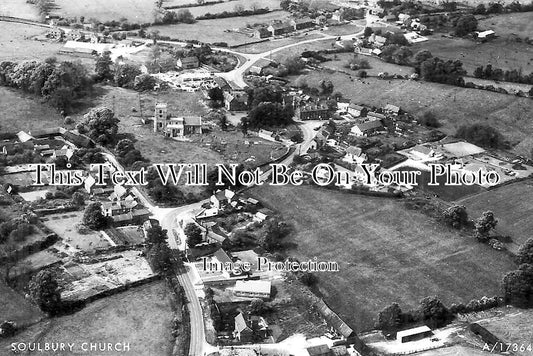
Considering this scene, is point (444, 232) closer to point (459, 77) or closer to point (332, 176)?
point (332, 176)

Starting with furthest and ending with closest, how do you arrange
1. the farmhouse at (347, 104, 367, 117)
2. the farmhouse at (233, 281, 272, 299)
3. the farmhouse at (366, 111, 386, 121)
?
the farmhouse at (347, 104, 367, 117), the farmhouse at (366, 111, 386, 121), the farmhouse at (233, 281, 272, 299)

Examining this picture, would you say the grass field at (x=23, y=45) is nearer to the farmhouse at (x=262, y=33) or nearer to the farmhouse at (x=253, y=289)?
the farmhouse at (x=262, y=33)

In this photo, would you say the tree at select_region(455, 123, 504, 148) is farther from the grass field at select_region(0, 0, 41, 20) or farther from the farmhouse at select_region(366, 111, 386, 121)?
the grass field at select_region(0, 0, 41, 20)

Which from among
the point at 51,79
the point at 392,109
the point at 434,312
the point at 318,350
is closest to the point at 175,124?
the point at 51,79

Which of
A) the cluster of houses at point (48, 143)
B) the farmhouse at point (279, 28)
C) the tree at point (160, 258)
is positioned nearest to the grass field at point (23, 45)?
the cluster of houses at point (48, 143)

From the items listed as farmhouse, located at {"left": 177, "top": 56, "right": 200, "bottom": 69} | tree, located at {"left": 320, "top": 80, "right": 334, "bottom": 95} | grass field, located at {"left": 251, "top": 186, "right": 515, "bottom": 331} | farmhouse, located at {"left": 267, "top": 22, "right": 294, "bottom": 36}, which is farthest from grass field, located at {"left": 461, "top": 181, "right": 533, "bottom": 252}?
farmhouse, located at {"left": 267, "top": 22, "right": 294, "bottom": 36}

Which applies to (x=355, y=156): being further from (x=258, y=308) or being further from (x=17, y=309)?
(x=17, y=309)
